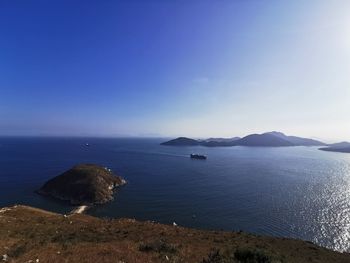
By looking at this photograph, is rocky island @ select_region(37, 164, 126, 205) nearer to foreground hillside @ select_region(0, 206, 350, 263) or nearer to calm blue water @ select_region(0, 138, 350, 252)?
calm blue water @ select_region(0, 138, 350, 252)

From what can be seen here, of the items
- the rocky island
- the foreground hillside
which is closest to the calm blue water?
the rocky island

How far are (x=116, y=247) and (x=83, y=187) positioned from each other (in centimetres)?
9687

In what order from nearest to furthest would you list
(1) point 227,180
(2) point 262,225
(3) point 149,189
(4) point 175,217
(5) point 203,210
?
(2) point 262,225 → (4) point 175,217 → (5) point 203,210 → (3) point 149,189 → (1) point 227,180

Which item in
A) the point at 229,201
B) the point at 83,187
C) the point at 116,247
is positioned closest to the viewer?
the point at 116,247

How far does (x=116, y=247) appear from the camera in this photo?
2236cm

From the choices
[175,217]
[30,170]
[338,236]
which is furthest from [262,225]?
[30,170]

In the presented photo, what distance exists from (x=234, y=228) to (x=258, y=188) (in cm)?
5668

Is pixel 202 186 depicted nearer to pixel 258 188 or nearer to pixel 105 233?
pixel 258 188

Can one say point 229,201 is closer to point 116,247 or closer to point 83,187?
point 83,187

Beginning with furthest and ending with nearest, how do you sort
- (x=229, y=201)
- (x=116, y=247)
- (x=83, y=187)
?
(x=83, y=187)
(x=229, y=201)
(x=116, y=247)

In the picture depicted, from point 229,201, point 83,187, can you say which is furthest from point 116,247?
point 83,187

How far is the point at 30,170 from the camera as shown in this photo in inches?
6560

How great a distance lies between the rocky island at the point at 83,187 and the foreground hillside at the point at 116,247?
2403 inches

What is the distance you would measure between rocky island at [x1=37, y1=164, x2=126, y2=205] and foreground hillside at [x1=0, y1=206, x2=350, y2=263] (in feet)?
200
